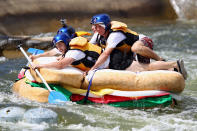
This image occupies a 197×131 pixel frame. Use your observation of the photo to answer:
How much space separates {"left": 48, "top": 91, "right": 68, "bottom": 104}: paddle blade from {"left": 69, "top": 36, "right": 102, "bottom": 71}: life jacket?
512mm

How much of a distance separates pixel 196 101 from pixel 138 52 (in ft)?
4.15

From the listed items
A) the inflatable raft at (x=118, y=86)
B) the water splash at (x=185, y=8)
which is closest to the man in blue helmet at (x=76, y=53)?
the inflatable raft at (x=118, y=86)

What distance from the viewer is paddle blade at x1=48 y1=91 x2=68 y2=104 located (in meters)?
5.34

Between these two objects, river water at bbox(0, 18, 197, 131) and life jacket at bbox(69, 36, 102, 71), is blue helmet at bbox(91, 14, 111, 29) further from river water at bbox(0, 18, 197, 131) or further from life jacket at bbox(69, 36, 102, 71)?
river water at bbox(0, 18, 197, 131)

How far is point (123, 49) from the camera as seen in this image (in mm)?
5809

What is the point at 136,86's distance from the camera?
545cm

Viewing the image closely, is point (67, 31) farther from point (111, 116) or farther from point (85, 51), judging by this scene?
point (111, 116)

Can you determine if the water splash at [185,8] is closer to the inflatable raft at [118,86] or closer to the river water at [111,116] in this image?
the river water at [111,116]

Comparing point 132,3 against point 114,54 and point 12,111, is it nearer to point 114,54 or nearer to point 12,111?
point 114,54

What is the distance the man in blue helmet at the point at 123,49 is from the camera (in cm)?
563

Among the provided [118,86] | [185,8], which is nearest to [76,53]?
[118,86]

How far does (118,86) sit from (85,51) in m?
0.67

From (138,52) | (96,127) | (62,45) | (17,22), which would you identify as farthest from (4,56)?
(96,127)

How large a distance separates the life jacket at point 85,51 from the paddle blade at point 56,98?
512 millimetres
